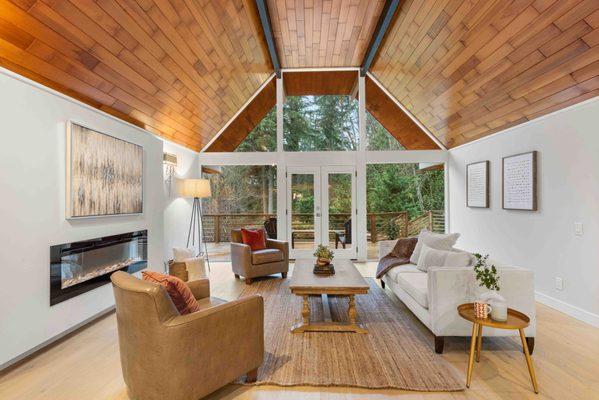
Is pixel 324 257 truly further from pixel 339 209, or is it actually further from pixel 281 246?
pixel 339 209

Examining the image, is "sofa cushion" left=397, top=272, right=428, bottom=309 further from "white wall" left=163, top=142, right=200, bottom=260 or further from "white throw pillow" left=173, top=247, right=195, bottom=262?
"white wall" left=163, top=142, right=200, bottom=260

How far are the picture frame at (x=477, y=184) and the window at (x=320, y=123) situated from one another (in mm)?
2109

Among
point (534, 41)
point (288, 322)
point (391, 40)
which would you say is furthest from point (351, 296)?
point (391, 40)

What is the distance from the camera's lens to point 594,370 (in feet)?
7.43

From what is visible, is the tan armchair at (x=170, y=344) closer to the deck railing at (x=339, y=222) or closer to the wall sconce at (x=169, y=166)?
the wall sconce at (x=169, y=166)

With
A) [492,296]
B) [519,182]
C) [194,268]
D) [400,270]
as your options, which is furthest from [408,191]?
[492,296]

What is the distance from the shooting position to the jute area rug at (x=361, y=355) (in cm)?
213

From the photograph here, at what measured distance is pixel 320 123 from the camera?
6.29m

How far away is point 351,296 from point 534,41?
2.85 m

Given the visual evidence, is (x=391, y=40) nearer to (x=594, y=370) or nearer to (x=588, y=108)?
(x=588, y=108)

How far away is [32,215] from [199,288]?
1430 mm

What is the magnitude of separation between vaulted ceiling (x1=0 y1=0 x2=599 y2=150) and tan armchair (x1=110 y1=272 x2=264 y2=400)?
1.97 meters

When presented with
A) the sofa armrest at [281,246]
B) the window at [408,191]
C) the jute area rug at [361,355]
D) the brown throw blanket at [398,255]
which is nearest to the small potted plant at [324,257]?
the jute area rug at [361,355]

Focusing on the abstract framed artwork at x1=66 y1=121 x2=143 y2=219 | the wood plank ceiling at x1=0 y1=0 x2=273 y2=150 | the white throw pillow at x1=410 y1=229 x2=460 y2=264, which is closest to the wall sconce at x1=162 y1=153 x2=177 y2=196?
the wood plank ceiling at x1=0 y1=0 x2=273 y2=150
